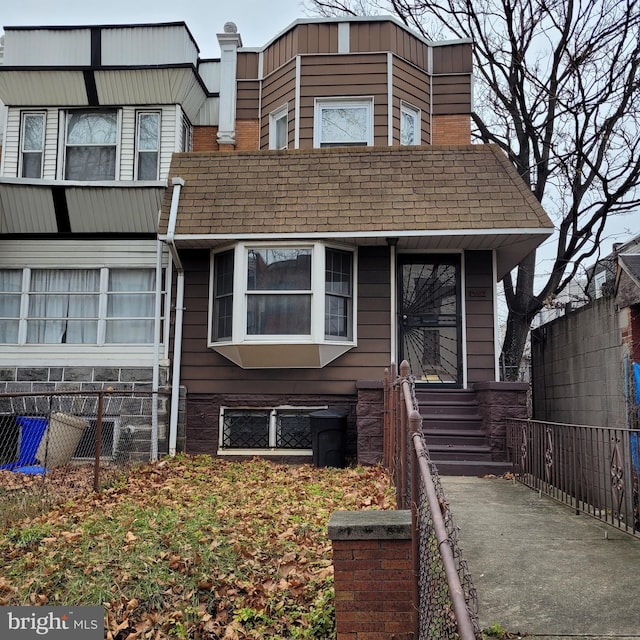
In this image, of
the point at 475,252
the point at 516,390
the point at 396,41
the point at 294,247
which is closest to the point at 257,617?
the point at 516,390

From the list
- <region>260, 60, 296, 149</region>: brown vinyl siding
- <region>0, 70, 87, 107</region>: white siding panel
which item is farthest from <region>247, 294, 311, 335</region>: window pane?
<region>0, 70, 87, 107</region>: white siding panel

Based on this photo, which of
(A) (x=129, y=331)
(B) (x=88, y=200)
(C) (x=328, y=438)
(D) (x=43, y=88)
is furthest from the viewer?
(D) (x=43, y=88)

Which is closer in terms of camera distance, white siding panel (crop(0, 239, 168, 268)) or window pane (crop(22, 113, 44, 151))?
white siding panel (crop(0, 239, 168, 268))

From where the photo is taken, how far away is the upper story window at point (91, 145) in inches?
441

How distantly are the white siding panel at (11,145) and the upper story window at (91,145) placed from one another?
92 cm

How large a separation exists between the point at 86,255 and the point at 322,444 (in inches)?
206

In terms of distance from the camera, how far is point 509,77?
15.7 metres

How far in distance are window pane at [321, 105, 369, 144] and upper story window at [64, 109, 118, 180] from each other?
12.9ft

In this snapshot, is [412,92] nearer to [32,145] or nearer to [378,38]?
[378,38]

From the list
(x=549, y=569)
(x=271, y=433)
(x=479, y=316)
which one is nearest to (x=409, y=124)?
(x=479, y=316)

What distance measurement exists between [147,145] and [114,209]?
5.74 feet

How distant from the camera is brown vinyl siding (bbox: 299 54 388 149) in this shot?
38.3 feet

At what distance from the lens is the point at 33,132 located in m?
11.4

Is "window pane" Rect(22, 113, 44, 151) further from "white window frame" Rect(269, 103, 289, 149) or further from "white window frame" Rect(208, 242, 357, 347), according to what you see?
"white window frame" Rect(208, 242, 357, 347)
